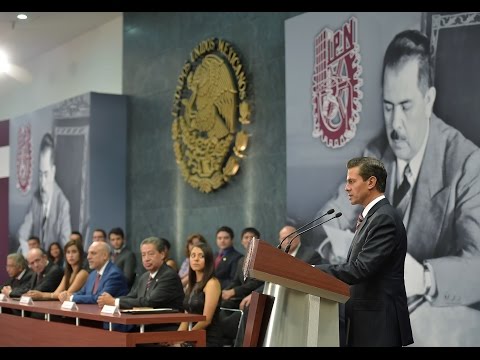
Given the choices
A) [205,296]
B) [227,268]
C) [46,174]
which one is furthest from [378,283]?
[46,174]

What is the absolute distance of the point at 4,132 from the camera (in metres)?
14.8

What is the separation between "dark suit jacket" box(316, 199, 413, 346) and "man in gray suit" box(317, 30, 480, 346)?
297cm

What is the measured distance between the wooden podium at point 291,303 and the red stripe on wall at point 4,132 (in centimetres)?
1181

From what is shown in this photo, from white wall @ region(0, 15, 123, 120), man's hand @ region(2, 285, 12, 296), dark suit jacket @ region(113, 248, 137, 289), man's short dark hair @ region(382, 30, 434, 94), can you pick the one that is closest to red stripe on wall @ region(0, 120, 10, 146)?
white wall @ region(0, 15, 123, 120)

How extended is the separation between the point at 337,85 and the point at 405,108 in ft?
3.16

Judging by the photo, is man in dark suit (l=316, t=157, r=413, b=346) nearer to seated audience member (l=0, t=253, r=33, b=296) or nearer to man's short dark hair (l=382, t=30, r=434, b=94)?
man's short dark hair (l=382, t=30, r=434, b=94)

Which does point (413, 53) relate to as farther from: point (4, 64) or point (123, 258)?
point (4, 64)

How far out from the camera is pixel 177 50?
11281 millimetres

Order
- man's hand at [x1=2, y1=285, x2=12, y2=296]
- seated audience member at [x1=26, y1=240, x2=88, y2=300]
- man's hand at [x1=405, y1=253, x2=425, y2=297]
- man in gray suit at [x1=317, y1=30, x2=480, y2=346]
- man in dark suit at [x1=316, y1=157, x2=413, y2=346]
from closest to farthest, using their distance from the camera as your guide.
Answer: man in dark suit at [x1=316, y1=157, x2=413, y2=346]
man in gray suit at [x1=317, y1=30, x2=480, y2=346]
man's hand at [x1=405, y1=253, x2=425, y2=297]
seated audience member at [x1=26, y1=240, x2=88, y2=300]
man's hand at [x1=2, y1=285, x2=12, y2=296]

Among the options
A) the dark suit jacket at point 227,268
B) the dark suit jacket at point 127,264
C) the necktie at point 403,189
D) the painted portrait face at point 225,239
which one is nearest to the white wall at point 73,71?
the dark suit jacket at point 127,264

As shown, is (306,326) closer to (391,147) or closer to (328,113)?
(391,147)

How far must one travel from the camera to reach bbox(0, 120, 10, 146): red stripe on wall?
575 inches

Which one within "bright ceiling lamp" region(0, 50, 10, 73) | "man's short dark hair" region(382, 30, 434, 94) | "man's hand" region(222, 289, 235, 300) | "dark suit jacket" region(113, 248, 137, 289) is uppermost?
"bright ceiling lamp" region(0, 50, 10, 73)
